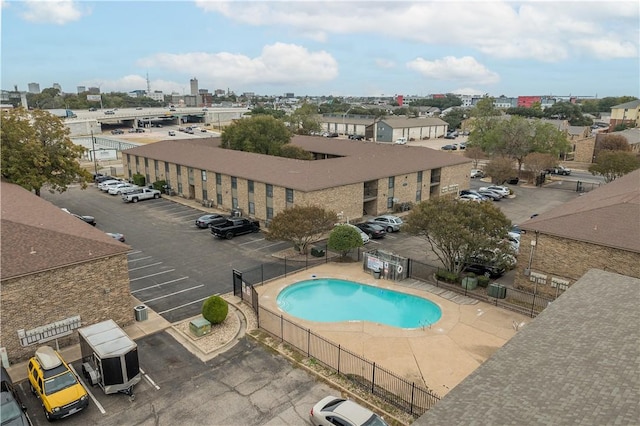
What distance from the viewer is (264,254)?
33031mm

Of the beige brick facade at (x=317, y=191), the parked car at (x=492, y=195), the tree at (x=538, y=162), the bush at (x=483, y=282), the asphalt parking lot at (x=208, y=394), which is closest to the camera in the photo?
the asphalt parking lot at (x=208, y=394)

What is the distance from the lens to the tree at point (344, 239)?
30.9 m

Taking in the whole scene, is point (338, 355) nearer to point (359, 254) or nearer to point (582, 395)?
point (582, 395)

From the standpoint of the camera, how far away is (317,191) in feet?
123

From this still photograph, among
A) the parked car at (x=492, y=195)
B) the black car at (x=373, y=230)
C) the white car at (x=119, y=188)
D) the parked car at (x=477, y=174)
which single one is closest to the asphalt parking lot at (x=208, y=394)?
the black car at (x=373, y=230)

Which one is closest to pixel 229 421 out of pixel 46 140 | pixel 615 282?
pixel 615 282

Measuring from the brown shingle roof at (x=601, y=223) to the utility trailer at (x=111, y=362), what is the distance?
875 inches

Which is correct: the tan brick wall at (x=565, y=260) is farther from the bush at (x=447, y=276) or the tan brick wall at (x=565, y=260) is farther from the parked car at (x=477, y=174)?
the parked car at (x=477, y=174)

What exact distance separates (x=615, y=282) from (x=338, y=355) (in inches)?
476

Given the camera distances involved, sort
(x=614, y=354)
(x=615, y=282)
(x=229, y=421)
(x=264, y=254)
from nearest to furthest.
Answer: (x=614, y=354) → (x=229, y=421) → (x=615, y=282) → (x=264, y=254)

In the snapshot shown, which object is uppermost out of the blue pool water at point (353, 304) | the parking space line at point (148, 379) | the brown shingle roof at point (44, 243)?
the brown shingle roof at point (44, 243)

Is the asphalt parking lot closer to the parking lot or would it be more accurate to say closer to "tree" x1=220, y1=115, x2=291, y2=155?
the parking lot

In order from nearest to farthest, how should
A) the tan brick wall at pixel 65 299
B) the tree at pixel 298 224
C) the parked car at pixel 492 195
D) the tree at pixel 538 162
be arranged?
the tan brick wall at pixel 65 299 < the tree at pixel 298 224 < the parked car at pixel 492 195 < the tree at pixel 538 162

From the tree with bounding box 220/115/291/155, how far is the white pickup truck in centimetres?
1381
